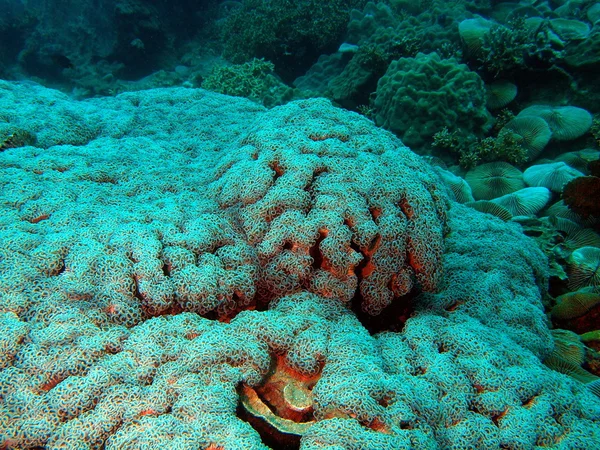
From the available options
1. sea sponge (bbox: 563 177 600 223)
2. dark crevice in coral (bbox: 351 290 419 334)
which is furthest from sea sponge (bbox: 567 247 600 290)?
dark crevice in coral (bbox: 351 290 419 334)

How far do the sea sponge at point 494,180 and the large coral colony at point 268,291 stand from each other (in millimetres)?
1048

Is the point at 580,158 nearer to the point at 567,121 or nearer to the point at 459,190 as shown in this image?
the point at 567,121

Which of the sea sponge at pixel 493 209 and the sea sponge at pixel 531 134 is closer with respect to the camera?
the sea sponge at pixel 493 209

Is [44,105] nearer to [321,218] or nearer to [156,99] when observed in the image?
[156,99]

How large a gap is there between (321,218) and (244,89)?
8331 mm

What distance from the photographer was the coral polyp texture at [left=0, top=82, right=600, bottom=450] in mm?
1830

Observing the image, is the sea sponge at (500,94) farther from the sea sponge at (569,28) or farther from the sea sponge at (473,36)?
the sea sponge at (569,28)

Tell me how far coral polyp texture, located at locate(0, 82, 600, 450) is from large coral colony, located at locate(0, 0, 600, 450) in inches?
0.5

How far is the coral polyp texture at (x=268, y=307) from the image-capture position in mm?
1830

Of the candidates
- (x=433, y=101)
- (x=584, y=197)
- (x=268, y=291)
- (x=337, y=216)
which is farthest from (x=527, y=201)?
(x=268, y=291)

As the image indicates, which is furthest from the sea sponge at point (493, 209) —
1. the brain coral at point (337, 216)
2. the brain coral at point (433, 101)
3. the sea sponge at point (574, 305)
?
the brain coral at point (337, 216)

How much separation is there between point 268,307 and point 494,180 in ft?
18.5

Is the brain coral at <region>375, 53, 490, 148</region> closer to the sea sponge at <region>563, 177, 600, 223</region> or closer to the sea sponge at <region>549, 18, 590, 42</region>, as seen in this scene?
the sea sponge at <region>563, 177, 600, 223</region>

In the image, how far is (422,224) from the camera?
112 inches
